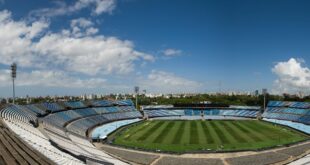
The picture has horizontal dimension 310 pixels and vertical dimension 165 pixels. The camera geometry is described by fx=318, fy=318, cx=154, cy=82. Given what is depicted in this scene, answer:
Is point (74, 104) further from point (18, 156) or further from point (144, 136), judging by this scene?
point (18, 156)

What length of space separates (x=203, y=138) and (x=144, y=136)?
11.6m

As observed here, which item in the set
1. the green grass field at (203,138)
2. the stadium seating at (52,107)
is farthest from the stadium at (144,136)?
the stadium seating at (52,107)

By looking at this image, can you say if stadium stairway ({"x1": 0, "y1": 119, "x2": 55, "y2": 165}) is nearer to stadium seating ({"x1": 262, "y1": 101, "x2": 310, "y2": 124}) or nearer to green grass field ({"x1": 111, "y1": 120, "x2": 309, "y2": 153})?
green grass field ({"x1": 111, "y1": 120, "x2": 309, "y2": 153})

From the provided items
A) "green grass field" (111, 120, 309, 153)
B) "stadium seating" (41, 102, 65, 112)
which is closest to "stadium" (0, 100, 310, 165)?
"green grass field" (111, 120, 309, 153)

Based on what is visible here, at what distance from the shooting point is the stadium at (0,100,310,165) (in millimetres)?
28234

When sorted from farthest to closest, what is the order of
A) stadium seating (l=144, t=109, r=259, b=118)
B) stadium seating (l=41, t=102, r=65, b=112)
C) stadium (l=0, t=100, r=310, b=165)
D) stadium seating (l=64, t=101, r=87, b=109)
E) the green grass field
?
stadium seating (l=144, t=109, r=259, b=118) → stadium seating (l=64, t=101, r=87, b=109) → stadium seating (l=41, t=102, r=65, b=112) → the green grass field → stadium (l=0, t=100, r=310, b=165)

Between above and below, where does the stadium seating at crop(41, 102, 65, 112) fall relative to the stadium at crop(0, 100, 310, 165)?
above

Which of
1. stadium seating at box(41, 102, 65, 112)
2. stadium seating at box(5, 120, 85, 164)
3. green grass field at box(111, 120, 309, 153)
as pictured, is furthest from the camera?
stadium seating at box(41, 102, 65, 112)

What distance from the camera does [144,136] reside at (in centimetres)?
6288

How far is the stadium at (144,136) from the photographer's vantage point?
28234 millimetres

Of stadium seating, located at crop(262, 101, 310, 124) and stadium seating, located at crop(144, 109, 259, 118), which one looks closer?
stadium seating, located at crop(262, 101, 310, 124)

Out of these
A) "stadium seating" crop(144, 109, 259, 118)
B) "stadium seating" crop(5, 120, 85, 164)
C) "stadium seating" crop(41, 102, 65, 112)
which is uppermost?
"stadium seating" crop(41, 102, 65, 112)

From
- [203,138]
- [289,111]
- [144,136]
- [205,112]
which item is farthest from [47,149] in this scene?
[205,112]

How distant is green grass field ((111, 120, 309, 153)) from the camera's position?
5184cm
